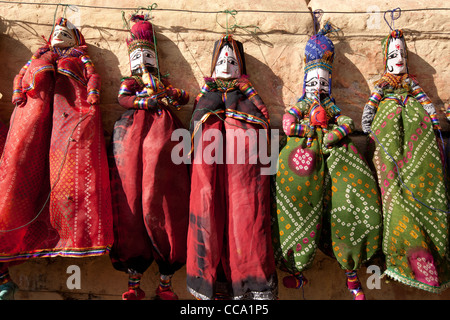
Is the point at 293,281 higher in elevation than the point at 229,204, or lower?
lower

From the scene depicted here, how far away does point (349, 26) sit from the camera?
7.93 feet

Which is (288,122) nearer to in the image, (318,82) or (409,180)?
(318,82)

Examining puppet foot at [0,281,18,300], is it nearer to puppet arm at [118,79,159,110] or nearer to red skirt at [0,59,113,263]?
Result: red skirt at [0,59,113,263]

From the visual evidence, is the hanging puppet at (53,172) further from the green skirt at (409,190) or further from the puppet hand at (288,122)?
the green skirt at (409,190)

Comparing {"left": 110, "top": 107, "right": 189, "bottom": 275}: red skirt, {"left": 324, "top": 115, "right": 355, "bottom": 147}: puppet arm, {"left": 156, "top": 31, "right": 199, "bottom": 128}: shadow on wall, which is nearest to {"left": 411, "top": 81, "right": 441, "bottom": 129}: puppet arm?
{"left": 324, "top": 115, "right": 355, "bottom": 147}: puppet arm

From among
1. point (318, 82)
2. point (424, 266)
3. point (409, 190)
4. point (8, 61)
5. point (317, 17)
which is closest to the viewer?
point (424, 266)

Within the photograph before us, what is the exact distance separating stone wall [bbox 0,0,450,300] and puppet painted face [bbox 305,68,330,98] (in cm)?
17

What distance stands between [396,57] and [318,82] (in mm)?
573

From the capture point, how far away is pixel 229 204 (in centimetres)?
191

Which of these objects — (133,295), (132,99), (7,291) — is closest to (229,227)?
(133,295)

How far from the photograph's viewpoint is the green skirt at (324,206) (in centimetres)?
184

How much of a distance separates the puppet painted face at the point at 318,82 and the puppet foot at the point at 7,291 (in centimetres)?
213

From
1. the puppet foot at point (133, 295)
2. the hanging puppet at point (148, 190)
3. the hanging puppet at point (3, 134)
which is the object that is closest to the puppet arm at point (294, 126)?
the hanging puppet at point (148, 190)
